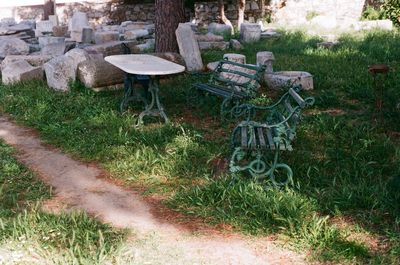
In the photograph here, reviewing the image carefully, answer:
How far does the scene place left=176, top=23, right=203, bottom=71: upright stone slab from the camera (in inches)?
331

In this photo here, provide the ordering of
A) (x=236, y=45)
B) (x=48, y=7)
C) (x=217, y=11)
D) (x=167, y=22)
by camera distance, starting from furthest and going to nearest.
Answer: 1. (x=48, y=7)
2. (x=217, y=11)
3. (x=236, y=45)
4. (x=167, y=22)

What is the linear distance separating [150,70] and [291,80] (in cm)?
230

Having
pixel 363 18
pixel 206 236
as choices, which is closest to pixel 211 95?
pixel 206 236

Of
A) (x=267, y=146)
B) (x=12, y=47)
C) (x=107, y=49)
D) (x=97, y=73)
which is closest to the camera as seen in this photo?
(x=267, y=146)

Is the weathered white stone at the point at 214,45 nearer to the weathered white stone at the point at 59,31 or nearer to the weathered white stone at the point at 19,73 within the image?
the weathered white stone at the point at 19,73

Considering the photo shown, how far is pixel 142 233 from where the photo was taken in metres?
3.55

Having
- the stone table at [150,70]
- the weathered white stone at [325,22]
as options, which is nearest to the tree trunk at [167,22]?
the stone table at [150,70]

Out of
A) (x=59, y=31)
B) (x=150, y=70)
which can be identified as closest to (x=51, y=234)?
(x=150, y=70)

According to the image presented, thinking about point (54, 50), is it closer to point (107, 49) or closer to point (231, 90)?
point (107, 49)

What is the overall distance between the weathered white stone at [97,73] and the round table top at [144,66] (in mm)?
1167

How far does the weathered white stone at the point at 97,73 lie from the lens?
7496 millimetres

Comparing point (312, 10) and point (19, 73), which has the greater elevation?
point (312, 10)

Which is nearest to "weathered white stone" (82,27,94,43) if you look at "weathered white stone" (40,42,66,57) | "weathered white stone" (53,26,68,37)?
"weathered white stone" (40,42,66,57)

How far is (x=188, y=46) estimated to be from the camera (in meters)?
8.44
